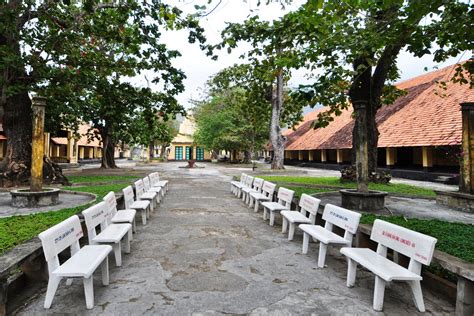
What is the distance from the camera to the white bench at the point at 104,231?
3.94 metres

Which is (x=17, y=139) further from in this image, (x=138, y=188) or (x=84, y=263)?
(x=84, y=263)

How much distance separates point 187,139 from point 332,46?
52.5 m

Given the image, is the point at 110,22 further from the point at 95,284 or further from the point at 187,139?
the point at 187,139

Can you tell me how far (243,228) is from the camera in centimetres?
623

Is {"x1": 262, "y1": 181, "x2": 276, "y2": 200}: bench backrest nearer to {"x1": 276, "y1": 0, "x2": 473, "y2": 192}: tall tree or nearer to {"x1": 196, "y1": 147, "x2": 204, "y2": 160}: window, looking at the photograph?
{"x1": 276, "y1": 0, "x2": 473, "y2": 192}: tall tree

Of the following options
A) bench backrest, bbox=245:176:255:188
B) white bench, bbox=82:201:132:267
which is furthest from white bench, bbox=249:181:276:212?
white bench, bbox=82:201:132:267

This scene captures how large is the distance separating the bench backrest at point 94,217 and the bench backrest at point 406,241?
152 inches

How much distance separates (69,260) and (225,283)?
1.76 metres

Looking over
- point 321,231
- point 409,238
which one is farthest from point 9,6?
point 409,238

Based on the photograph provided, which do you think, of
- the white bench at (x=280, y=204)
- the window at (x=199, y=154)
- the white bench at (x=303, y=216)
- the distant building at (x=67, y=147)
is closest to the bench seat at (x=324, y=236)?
the white bench at (x=303, y=216)

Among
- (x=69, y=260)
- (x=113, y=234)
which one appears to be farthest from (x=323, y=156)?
(x=69, y=260)

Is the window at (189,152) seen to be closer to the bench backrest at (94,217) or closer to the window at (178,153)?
the window at (178,153)

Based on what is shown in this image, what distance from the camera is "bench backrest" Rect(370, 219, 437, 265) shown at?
3.05 m

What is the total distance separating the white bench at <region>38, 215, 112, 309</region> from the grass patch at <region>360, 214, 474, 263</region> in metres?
4.03
